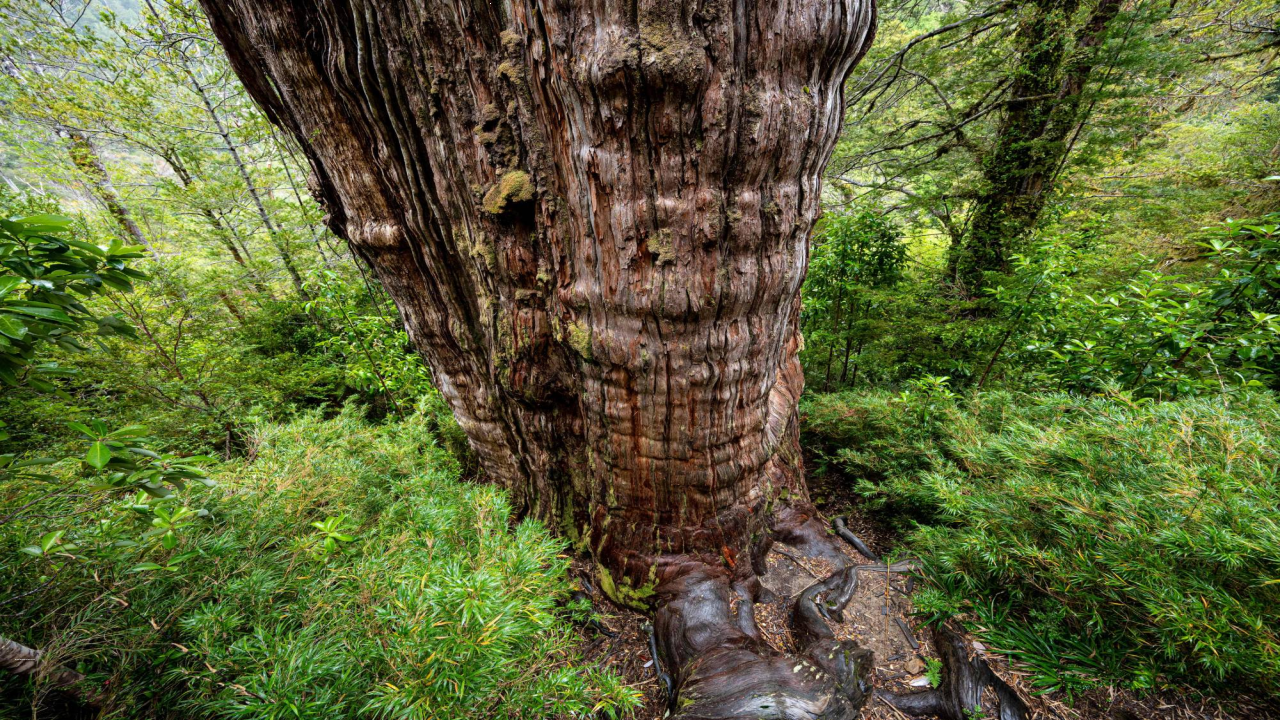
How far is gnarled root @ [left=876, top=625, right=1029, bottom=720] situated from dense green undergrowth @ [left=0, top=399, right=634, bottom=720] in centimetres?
163

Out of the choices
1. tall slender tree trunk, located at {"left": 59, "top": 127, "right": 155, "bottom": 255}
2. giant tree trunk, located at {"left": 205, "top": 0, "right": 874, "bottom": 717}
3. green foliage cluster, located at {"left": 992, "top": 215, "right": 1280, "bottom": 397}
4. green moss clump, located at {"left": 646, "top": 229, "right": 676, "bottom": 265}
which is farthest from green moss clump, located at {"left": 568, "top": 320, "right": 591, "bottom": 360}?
tall slender tree trunk, located at {"left": 59, "top": 127, "right": 155, "bottom": 255}

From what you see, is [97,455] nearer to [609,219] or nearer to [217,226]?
[609,219]

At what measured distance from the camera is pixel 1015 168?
408 cm

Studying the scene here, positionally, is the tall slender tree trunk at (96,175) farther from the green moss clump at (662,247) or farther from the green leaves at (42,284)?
the green moss clump at (662,247)

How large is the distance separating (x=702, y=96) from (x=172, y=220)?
33.9 ft

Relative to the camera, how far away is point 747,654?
7.34ft

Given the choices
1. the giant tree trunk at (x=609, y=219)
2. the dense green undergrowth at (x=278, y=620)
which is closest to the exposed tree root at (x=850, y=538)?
the giant tree trunk at (x=609, y=219)

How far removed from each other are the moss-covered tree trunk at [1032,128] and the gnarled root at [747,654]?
3597mm

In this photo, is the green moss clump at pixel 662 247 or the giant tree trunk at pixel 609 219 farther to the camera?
the green moss clump at pixel 662 247

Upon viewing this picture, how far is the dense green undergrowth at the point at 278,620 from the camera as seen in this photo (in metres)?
1.10

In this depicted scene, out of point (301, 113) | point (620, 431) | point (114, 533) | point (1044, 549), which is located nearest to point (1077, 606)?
point (1044, 549)

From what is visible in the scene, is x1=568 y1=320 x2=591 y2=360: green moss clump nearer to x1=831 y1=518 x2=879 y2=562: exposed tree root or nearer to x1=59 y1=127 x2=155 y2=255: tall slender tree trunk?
x1=831 y1=518 x2=879 y2=562: exposed tree root

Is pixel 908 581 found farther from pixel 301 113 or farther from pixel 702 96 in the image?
pixel 301 113

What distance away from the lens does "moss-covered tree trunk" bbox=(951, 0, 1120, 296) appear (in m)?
3.57
